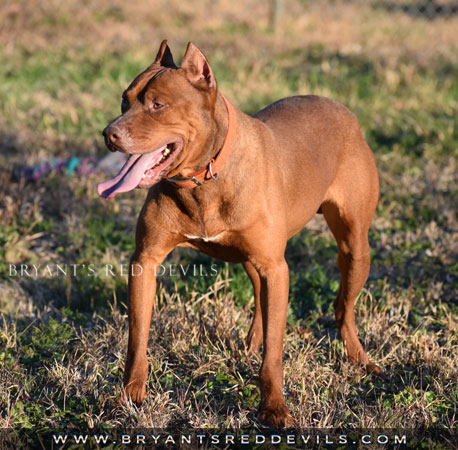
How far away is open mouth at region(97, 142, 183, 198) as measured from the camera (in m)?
3.22

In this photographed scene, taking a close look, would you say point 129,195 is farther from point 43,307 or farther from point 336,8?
point 336,8

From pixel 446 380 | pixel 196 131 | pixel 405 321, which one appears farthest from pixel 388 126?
pixel 196 131

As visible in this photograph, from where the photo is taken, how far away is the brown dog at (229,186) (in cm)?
326

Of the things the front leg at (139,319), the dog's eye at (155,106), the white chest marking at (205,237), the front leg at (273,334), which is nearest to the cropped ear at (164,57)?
the dog's eye at (155,106)

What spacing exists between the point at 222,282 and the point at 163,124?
6.41 feet

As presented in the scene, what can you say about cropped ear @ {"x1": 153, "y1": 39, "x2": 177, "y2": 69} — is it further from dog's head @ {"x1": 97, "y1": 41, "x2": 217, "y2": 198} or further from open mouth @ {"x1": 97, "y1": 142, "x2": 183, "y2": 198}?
open mouth @ {"x1": 97, "y1": 142, "x2": 183, "y2": 198}

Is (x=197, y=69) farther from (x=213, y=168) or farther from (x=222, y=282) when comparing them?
(x=222, y=282)

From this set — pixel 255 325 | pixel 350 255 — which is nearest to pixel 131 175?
pixel 255 325

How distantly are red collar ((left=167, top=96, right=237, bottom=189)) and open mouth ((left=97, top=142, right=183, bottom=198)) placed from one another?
0.67 ft

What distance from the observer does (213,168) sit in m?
3.44

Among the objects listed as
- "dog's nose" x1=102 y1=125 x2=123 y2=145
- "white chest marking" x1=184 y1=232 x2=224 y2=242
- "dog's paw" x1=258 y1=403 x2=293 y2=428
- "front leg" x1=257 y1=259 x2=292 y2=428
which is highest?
"dog's nose" x1=102 y1=125 x2=123 y2=145

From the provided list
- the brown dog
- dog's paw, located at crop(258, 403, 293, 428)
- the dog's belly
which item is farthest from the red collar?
dog's paw, located at crop(258, 403, 293, 428)

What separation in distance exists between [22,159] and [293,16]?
9.37m

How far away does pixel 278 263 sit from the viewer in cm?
367
